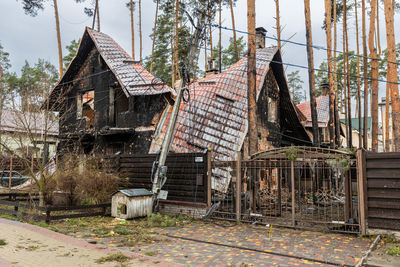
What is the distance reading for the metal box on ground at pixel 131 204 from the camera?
1123 cm

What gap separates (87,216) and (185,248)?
5548mm

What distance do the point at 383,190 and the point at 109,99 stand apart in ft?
51.1

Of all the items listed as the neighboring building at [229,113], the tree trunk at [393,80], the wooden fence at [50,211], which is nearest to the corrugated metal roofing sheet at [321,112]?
the neighboring building at [229,113]

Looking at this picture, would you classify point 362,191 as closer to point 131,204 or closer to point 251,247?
point 251,247

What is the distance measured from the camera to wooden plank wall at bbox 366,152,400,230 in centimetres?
810

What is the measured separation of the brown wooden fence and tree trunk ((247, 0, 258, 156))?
4.42 meters

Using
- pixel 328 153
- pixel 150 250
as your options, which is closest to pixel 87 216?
pixel 150 250

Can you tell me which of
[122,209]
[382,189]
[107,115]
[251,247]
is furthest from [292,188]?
[107,115]

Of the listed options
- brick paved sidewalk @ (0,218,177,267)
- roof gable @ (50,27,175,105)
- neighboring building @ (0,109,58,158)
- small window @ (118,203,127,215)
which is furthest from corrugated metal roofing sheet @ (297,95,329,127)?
brick paved sidewalk @ (0,218,177,267)

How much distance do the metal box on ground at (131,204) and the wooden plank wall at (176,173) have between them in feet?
3.72

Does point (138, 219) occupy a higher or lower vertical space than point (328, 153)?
lower

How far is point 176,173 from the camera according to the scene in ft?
41.1

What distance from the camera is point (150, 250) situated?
6980mm

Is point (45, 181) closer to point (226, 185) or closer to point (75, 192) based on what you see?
point (75, 192)
